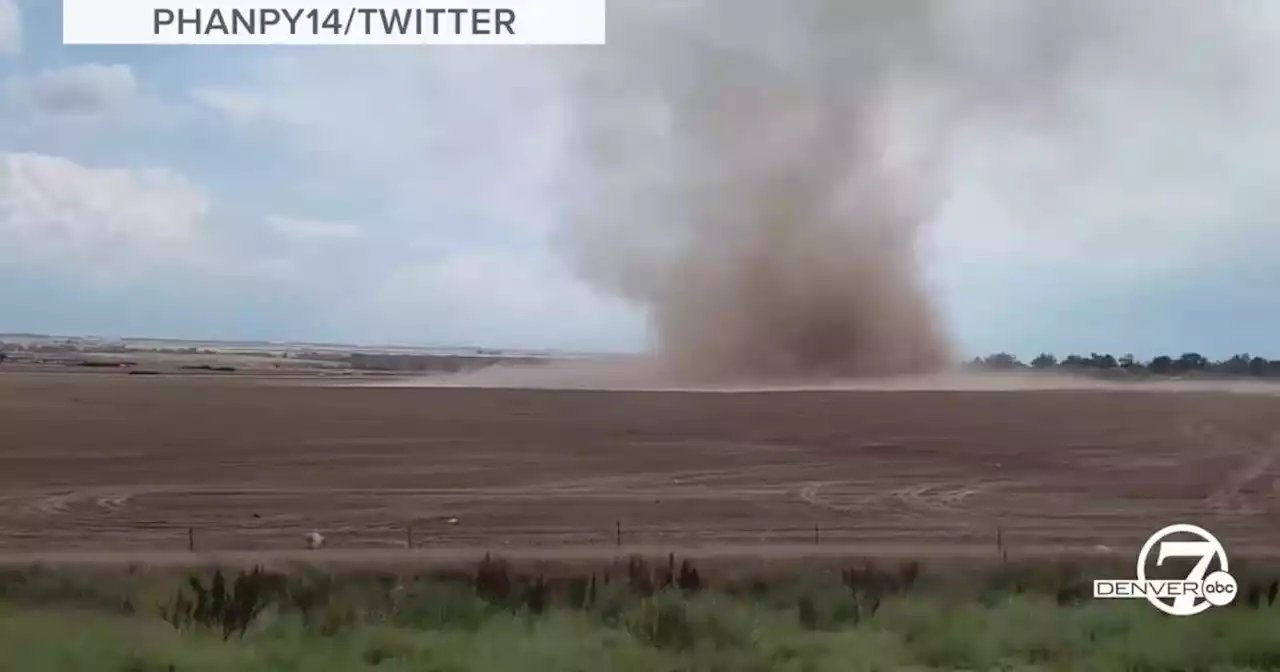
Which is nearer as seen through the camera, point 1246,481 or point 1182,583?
point 1182,583

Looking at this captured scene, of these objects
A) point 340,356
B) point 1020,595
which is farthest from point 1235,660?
point 340,356

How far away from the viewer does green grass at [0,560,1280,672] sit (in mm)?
2326

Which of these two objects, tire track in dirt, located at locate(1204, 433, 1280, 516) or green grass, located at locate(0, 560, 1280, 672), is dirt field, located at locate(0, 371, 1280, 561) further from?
green grass, located at locate(0, 560, 1280, 672)

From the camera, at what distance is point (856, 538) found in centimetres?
263

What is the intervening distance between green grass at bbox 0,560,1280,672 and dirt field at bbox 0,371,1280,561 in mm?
129

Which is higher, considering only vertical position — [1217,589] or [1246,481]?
[1246,481]

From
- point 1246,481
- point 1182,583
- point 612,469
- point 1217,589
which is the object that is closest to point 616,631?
point 612,469

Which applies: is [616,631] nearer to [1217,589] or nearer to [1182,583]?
[1182,583]

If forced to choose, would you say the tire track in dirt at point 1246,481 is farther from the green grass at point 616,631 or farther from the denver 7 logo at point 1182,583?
the green grass at point 616,631

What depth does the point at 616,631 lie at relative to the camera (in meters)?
2.44

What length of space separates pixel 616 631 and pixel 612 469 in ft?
1.48

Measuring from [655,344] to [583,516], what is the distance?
1.79 feet

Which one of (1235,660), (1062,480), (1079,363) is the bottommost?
(1235,660)

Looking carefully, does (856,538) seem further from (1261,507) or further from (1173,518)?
(1261,507)
